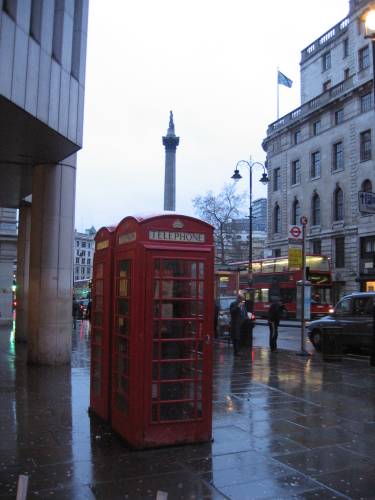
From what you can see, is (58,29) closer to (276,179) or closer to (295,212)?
(295,212)

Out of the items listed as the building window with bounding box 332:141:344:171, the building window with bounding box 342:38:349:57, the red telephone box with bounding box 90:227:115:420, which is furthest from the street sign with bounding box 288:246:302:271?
the building window with bounding box 342:38:349:57

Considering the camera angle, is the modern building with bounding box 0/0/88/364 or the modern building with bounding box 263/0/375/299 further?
the modern building with bounding box 263/0/375/299

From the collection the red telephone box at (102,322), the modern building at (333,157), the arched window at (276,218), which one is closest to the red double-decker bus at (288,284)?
the modern building at (333,157)

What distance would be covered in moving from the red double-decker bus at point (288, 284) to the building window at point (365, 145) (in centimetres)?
1188

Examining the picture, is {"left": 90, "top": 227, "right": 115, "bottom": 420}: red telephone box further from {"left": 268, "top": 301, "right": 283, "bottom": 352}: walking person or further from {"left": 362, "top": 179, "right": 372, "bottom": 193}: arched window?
{"left": 362, "top": 179, "right": 372, "bottom": 193}: arched window

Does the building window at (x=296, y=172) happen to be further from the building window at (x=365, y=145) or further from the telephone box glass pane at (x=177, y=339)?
the telephone box glass pane at (x=177, y=339)

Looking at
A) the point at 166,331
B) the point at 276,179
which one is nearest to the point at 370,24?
the point at 166,331

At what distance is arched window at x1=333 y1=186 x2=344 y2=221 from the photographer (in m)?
44.5

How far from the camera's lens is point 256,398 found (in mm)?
8648

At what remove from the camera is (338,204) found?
45.1 metres

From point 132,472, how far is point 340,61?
50392mm

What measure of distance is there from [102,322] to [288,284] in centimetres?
2823

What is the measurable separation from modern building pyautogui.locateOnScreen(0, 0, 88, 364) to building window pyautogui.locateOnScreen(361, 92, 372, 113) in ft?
111

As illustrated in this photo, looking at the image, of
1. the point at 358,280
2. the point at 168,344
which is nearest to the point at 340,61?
the point at 358,280
